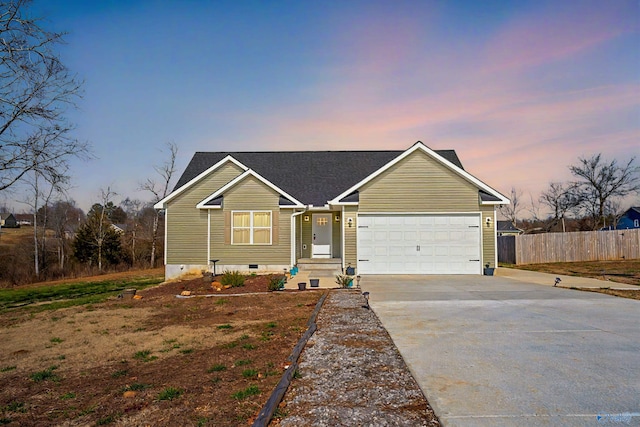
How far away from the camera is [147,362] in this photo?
230 inches

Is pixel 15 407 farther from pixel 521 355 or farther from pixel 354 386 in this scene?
pixel 521 355

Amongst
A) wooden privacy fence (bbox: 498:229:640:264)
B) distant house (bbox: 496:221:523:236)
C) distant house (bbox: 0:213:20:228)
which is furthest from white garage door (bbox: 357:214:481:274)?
distant house (bbox: 0:213:20:228)

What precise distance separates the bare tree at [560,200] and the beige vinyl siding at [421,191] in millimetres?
32118

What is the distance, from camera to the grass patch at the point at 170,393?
4.39 metres

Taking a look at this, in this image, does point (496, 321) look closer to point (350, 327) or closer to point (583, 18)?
point (350, 327)

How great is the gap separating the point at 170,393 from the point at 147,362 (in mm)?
1615

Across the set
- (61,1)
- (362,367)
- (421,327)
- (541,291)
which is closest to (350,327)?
(421,327)

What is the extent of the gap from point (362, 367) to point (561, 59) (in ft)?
47.1

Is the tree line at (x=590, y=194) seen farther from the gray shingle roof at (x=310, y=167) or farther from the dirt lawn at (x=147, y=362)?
the dirt lawn at (x=147, y=362)

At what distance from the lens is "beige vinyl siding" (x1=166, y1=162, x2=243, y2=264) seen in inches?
700

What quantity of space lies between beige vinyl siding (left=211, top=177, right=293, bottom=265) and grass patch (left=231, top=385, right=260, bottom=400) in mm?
12752

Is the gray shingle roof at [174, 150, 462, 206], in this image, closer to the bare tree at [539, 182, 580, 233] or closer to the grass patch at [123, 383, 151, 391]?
the grass patch at [123, 383, 151, 391]

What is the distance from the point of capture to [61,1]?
11.6 meters

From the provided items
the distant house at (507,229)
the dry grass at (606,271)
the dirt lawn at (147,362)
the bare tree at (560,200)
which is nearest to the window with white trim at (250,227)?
the dirt lawn at (147,362)
